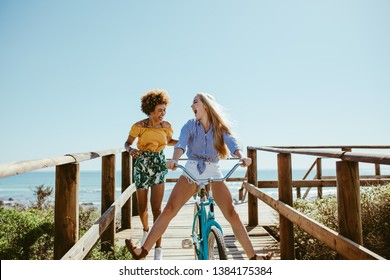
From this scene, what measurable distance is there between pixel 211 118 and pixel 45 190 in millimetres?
6432

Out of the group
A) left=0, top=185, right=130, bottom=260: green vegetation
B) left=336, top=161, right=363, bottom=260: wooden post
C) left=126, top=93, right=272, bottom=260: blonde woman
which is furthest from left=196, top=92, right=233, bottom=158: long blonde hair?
left=0, top=185, right=130, bottom=260: green vegetation

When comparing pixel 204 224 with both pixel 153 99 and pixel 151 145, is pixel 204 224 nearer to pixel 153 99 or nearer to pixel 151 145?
pixel 151 145

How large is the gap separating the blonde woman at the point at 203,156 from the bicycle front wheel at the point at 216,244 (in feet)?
0.74

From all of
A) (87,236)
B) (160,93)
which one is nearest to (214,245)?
(87,236)

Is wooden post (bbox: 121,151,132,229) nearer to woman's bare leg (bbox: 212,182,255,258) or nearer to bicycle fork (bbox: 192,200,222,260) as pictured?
bicycle fork (bbox: 192,200,222,260)

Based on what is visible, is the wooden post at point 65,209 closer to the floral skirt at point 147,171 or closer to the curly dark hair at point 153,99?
the floral skirt at point 147,171

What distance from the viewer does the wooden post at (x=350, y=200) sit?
2.00 m

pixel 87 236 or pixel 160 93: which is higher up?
pixel 160 93

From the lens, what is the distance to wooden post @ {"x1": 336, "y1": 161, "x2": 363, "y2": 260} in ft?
6.57

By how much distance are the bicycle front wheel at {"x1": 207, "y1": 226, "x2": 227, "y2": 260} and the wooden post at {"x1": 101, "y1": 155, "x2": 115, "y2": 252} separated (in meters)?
1.64

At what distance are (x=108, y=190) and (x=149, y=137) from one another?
32.1 inches
